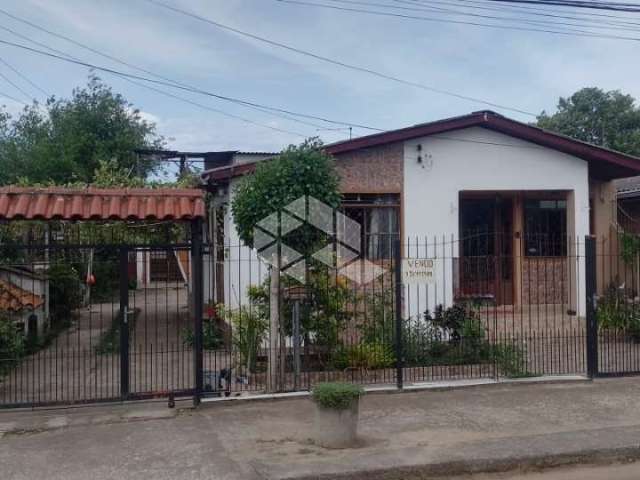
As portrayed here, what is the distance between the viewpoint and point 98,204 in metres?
8.14

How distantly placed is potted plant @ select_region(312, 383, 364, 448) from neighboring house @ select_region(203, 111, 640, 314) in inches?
221

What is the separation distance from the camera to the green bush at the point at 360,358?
963 centimetres

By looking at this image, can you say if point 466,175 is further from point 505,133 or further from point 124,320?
point 124,320

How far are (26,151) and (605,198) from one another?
73.4 ft

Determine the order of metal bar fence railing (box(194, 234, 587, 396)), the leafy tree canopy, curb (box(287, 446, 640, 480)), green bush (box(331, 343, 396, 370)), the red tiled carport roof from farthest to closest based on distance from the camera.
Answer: green bush (box(331, 343, 396, 370)) < metal bar fence railing (box(194, 234, 587, 396)) < the leafy tree canopy < the red tiled carport roof < curb (box(287, 446, 640, 480))

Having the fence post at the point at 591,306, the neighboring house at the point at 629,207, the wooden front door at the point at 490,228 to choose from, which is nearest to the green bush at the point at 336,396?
the fence post at the point at 591,306

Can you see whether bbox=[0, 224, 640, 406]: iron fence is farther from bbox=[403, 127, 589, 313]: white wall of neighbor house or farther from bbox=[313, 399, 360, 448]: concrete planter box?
bbox=[313, 399, 360, 448]: concrete planter box

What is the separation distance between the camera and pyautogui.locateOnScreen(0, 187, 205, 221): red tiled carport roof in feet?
26.0

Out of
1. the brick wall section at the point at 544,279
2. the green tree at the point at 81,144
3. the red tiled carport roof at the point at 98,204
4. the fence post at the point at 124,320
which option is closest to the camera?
the red tiled carport roof at the point at 98,204

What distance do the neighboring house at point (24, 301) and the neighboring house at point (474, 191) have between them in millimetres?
3223

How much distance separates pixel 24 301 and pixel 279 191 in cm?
482

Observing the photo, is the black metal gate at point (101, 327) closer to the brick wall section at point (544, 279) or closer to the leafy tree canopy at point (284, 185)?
the leafy tree canopy at point (284, 185)

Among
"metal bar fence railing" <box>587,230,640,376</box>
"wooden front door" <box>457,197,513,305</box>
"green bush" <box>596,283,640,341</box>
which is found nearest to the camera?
"metal bar fence railing" <box>587,230,640,376</box>

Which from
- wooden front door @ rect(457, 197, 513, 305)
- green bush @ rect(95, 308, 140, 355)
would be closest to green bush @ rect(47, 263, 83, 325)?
green bush @ rect(95, 308, 140, 355)
